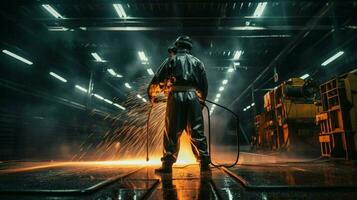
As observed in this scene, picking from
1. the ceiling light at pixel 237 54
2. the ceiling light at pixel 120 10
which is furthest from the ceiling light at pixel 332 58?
the ceiling light at pixel 120 10

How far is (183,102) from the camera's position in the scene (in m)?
3.08

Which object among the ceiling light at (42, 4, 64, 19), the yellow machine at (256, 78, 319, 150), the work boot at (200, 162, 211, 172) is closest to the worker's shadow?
the work boot at (200, 162, 211, 172)

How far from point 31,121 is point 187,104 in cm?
679

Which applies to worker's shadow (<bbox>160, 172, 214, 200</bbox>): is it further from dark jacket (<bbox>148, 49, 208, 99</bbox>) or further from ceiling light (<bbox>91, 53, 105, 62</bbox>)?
ceiling light (<bbox>91, 53, 105, 62</bbox>)

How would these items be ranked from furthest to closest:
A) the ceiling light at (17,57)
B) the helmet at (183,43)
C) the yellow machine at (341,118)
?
the ceiling light at (17,57) → the yellow machine at (341,118) → the helmet at (183,43)

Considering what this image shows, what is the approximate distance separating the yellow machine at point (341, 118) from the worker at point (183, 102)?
112 inches

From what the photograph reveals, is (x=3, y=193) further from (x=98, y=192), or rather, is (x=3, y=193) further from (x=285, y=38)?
(x=285, y=38)

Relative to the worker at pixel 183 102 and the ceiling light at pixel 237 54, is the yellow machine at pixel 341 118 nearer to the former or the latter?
the worker at pixel 183 102

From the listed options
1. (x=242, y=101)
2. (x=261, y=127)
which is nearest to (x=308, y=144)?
(x=261, y=127)

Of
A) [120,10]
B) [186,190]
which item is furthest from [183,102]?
[120,10]

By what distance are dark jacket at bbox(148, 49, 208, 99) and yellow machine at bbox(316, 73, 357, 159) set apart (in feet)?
9.33

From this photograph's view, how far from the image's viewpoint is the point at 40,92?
24.2ft

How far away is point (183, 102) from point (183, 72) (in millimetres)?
379

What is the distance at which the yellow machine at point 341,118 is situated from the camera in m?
4.33
